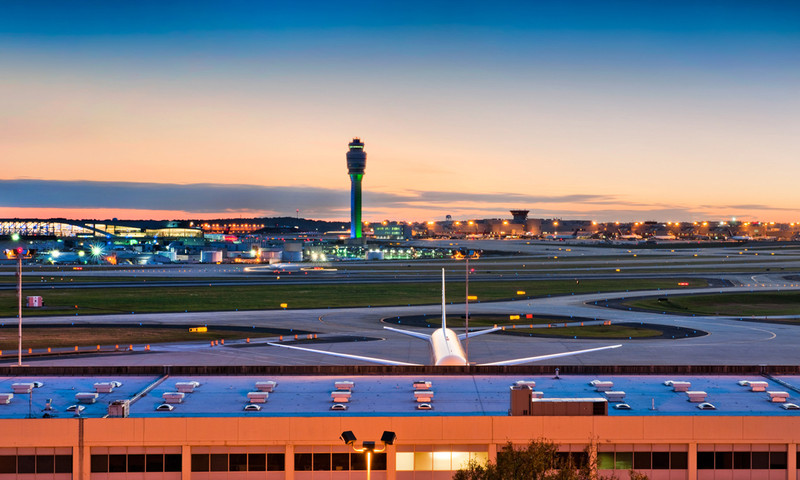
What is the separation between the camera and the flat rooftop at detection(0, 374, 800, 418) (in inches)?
1201

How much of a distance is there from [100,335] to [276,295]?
42.5m

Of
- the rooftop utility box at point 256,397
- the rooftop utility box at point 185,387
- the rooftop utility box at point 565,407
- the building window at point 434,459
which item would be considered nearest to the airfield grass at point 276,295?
the rooftop utility box at point 185,387

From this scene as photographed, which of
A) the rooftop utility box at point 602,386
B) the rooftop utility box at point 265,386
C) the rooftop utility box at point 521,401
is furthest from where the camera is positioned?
the rooftop utility box at point 602,386

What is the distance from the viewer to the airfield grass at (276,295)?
98312 millimetres

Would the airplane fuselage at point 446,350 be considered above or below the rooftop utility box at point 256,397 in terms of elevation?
above

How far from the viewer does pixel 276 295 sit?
376 feet

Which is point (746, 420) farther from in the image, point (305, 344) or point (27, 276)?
point (27, 276)

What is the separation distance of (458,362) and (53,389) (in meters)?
19.5

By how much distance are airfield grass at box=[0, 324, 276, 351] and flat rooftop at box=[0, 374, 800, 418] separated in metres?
32.1

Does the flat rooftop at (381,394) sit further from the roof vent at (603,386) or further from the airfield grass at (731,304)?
the airfield grass at (731,304)

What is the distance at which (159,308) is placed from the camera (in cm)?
9719

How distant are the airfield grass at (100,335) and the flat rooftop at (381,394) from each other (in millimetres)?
32142

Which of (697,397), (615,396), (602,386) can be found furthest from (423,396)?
(697,397)

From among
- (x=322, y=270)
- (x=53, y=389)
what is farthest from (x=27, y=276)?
(x=53, y=389)
